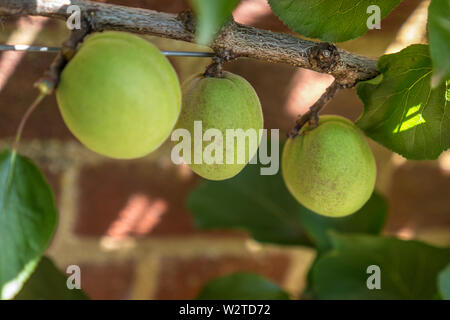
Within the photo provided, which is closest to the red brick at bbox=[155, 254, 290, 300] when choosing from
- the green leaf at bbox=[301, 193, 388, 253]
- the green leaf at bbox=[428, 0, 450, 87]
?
the green leaf at bbox=[301, 193, 388, 253]

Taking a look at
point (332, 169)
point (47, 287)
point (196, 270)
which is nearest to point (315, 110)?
point (332, 169)

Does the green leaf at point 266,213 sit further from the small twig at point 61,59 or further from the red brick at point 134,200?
the small twig at point 61,59

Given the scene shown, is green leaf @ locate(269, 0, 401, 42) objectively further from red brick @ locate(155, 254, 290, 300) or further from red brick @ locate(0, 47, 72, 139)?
red brick @ locate(155, 254, 290, 300)

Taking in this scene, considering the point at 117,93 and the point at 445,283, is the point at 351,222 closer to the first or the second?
the point at 445,283

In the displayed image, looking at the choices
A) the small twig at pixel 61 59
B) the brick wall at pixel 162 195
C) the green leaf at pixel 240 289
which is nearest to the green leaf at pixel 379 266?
the green leaf at pixel 240 289

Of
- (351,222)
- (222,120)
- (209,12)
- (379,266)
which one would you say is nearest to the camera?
(209,12)

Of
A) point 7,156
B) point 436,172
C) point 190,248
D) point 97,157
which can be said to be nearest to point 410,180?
point 436,172
